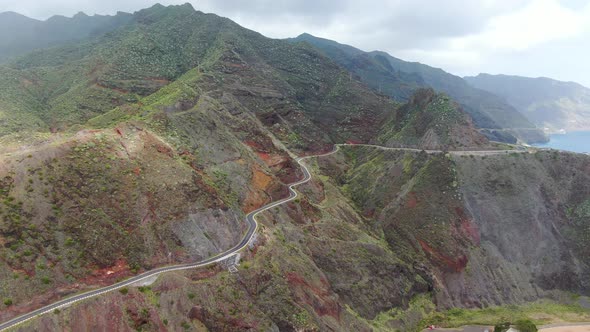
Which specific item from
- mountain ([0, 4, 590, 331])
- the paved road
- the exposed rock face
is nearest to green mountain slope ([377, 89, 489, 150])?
mountain ([0, 4, 590, 331])

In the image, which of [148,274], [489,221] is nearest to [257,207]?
[148,274]

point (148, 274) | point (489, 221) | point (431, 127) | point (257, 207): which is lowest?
point (148, 274)

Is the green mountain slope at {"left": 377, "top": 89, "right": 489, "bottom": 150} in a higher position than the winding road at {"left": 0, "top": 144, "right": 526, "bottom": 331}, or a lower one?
higher

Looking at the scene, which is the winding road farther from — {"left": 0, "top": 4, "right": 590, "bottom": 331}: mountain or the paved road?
{"left": 0, "top": 4, "right": 590, "bottom": 331}: mountain

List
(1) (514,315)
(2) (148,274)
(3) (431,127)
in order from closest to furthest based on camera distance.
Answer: (2) (148,274), (1) (514,315), (3) (431,127)

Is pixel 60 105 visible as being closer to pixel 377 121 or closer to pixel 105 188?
pixel 105 188

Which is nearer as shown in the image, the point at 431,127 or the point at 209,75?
the point at 431,127

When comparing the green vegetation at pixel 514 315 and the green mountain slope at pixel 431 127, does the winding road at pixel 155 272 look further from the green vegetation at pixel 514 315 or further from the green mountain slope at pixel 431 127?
the green mountain slope at pixel 431 127

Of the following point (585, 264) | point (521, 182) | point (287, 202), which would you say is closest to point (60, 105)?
point (287, 202)

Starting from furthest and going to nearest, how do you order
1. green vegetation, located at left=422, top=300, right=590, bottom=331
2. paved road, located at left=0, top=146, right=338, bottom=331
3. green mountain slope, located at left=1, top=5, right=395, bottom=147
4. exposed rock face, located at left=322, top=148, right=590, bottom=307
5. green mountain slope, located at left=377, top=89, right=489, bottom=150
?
green mountain slope, located at left=1, top=5, right=395, bottom=147
green mountain slope, located at left=377, top=89, right=489, bottom=150
exposed rock face, located at left=322, top=148, right=590, bottom=307
green vegetation, located at left=422, top=300, right=590, bottom=331
paved road, located at left=0, top=146, right=338, bottom=331

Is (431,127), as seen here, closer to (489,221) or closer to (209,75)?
(489,221)

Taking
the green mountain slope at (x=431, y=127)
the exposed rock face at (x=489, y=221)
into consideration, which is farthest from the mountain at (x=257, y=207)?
the green mountain slope at (x=431, y=127)
